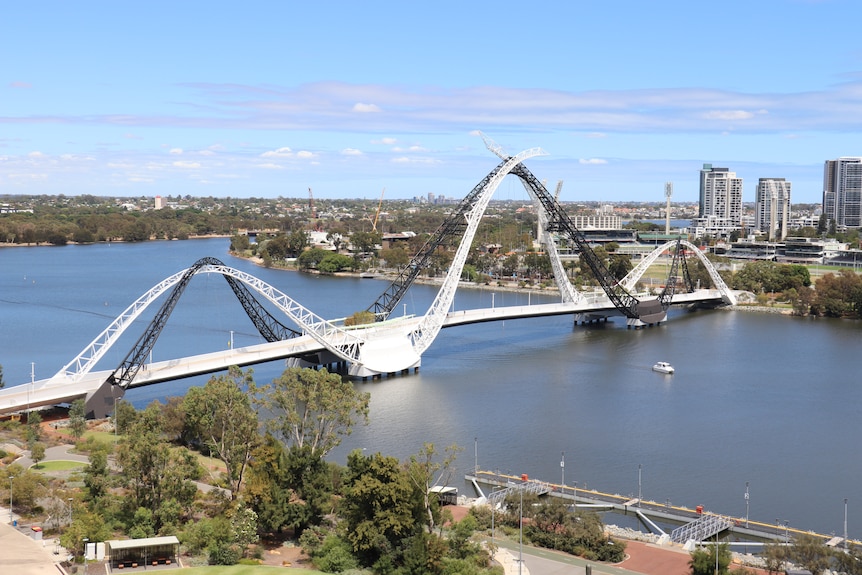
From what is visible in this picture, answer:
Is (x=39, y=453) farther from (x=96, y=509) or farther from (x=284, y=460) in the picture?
(x=284, y=460)

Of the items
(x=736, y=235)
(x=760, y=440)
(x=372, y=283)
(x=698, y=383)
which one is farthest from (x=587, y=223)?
(x=760, y=440)

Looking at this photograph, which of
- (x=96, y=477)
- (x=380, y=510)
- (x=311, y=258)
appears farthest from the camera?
(x=311, y=258)

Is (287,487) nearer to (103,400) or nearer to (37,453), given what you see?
(37,453)

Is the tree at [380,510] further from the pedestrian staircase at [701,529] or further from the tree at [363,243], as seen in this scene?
the tree at [363,243]

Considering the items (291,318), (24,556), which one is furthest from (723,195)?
(24,556)

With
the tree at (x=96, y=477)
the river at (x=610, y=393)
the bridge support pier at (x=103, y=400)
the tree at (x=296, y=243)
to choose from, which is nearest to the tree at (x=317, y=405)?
the tree at (x=96, y=477)

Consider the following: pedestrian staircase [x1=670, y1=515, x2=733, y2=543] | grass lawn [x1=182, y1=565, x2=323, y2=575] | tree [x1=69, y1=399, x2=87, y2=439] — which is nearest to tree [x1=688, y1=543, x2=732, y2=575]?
pedestrian staircase [x1=670, y1=515, x2=733, y2=543]
